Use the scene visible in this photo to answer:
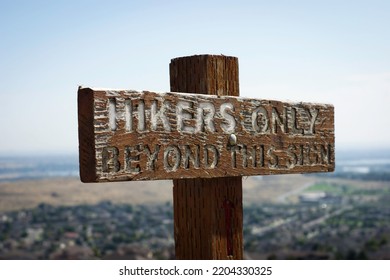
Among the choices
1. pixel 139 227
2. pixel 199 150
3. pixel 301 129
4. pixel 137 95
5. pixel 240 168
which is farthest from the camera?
pixel 139 227

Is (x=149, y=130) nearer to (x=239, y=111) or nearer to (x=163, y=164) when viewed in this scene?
(x=163, y=164)

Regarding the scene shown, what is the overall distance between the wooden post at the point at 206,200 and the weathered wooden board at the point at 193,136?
0.13 metres

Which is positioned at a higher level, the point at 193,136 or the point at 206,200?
the point at 193,136

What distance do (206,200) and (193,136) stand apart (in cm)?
37

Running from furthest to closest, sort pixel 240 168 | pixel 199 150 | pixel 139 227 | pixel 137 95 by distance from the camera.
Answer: pixel 139 227 → pixel 240 168 → pixel 199 150 → pixel 137 95

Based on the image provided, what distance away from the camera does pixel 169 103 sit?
2.77 meters

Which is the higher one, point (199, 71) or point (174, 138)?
point (199, 71)

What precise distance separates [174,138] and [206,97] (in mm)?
289

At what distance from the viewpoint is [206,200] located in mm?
3066

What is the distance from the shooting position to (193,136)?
2854 millimetres

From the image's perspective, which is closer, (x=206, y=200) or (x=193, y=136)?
(x=193, y=136)

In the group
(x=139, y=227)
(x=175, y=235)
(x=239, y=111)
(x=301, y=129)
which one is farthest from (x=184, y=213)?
(x=139, y=227)

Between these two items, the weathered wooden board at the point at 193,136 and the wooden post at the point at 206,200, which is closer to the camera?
the weathered wooden board at the point at 193,136

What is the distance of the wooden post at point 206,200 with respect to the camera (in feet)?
10.1
